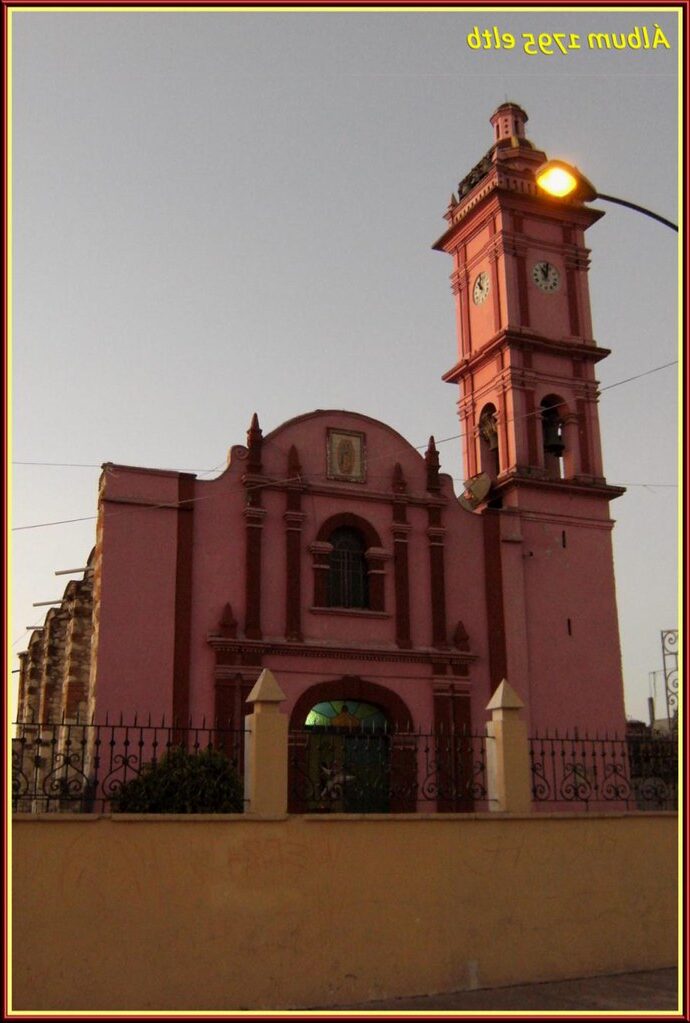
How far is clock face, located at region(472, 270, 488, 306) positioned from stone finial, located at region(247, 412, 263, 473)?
7.56m

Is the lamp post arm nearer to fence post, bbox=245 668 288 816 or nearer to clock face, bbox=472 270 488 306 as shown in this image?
fence post, bbox=245 668 288 816

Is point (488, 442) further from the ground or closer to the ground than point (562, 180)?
further from the ground

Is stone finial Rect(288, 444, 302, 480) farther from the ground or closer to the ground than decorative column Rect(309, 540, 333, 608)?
farther from the ground

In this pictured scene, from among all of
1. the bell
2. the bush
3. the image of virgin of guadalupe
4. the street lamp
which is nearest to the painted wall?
the image of virgin of guadalupe

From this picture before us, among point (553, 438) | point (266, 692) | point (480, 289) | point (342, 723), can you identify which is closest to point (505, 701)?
point (266, 692)

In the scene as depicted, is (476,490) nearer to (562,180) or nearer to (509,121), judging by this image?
(509,121)

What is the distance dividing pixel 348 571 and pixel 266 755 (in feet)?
38.1

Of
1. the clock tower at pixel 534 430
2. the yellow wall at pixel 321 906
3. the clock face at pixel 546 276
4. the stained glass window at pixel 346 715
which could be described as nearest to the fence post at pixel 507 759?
the yellow wall at pixel 321 906

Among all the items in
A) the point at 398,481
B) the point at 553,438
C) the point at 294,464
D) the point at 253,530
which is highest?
the point at 553,438

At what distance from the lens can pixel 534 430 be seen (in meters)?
24.2

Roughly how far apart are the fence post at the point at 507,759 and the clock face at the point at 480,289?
51.7 feet

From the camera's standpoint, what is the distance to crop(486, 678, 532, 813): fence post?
11.5 m

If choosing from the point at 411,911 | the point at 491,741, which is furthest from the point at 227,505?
the point at 411,911

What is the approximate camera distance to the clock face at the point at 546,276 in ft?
83.3
